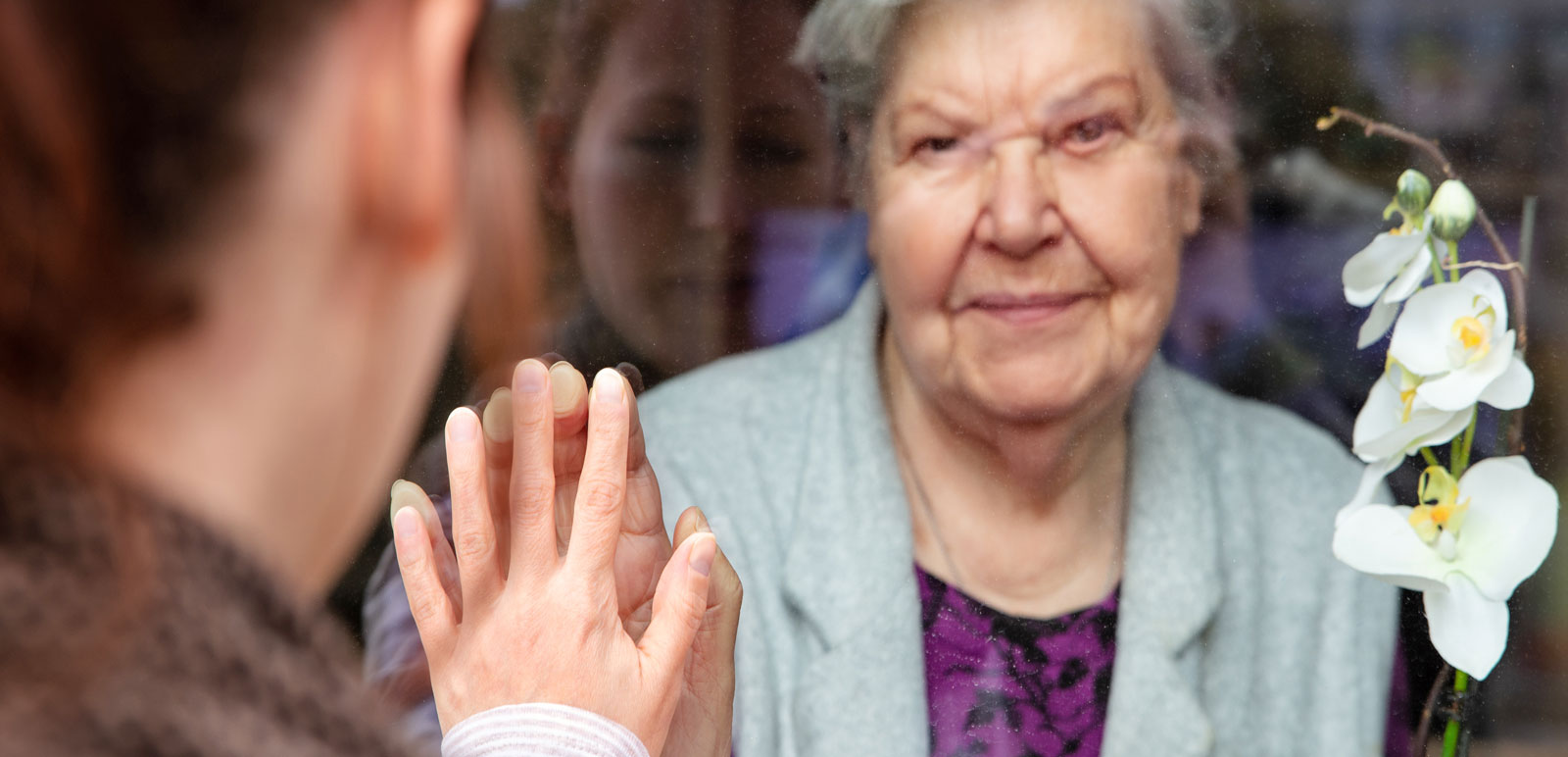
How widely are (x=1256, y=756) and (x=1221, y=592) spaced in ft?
0.42

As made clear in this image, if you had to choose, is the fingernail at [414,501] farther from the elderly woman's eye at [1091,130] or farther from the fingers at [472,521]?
the elderly woman's eye at [1091,130]

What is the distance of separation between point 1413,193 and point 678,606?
0.64 m

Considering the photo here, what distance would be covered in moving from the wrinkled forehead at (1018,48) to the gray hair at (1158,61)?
0.02 metres

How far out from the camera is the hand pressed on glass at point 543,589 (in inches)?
31.1

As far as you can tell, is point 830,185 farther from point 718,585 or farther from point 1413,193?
point 1413,193

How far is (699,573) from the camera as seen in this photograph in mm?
Answer: 836

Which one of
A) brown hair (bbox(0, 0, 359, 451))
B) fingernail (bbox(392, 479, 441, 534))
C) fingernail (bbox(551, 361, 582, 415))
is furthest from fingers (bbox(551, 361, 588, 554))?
brown hair (bbox(0, 0, 359, 451))

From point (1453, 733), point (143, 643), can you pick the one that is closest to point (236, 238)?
point (143, 643)

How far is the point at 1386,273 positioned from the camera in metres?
0.93

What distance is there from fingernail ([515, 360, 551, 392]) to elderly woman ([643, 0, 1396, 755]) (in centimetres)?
11

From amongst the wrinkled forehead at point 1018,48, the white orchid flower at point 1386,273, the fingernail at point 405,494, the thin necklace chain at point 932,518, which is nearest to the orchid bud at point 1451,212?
the white orchid flower at point 1386,273

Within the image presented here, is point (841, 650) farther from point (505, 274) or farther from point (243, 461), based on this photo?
point (243, 461)

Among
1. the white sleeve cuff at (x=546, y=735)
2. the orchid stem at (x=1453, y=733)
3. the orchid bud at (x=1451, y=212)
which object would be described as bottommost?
the orchid stem at (x=1453, y=733)

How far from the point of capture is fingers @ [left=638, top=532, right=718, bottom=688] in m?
0.81
